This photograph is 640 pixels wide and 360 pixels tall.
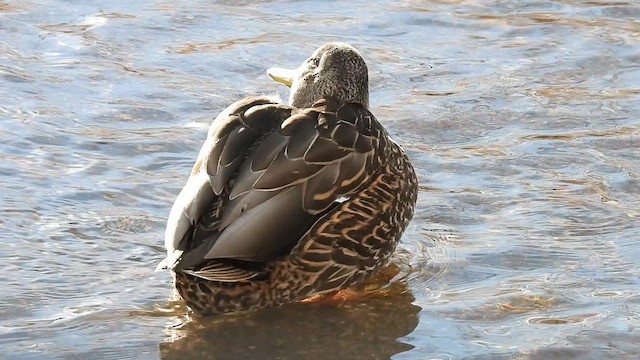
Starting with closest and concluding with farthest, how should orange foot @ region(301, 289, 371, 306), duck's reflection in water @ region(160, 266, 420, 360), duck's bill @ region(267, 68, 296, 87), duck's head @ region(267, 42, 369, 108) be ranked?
duck's reflection in water @ region(160, 266, 420, 360) < orange foot @ region(301, 289, 371, 306) < duck's head @ region(267, 42, 369, 108) < duck's bill @ region(267, 68, 296, 87)

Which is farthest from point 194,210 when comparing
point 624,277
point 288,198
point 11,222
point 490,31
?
point 490,31

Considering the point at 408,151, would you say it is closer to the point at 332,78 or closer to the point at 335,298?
the point at 332,78

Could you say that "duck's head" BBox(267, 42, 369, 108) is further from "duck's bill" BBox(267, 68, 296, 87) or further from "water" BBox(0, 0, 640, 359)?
"water" BBox(0, 0, 640, 359)

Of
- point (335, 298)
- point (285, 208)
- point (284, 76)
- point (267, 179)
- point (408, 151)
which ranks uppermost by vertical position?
point (284, 76)

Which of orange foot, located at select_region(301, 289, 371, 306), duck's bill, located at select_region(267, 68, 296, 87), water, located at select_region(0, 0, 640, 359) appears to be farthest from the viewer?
duck's bill, located at select_region(267, 68, 296, 87)

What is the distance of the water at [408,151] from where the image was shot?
5660 mm

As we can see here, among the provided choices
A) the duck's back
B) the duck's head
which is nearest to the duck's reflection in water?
the duck's back

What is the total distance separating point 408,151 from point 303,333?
2.05 meters

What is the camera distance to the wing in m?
5.54

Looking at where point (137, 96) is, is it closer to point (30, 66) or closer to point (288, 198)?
point (30, 66)

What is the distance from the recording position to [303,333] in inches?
226

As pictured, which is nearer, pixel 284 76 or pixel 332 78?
pixel 332 78

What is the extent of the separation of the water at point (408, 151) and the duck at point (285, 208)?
161 mm

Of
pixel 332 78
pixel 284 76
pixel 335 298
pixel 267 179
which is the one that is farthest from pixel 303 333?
pixel 284 76
